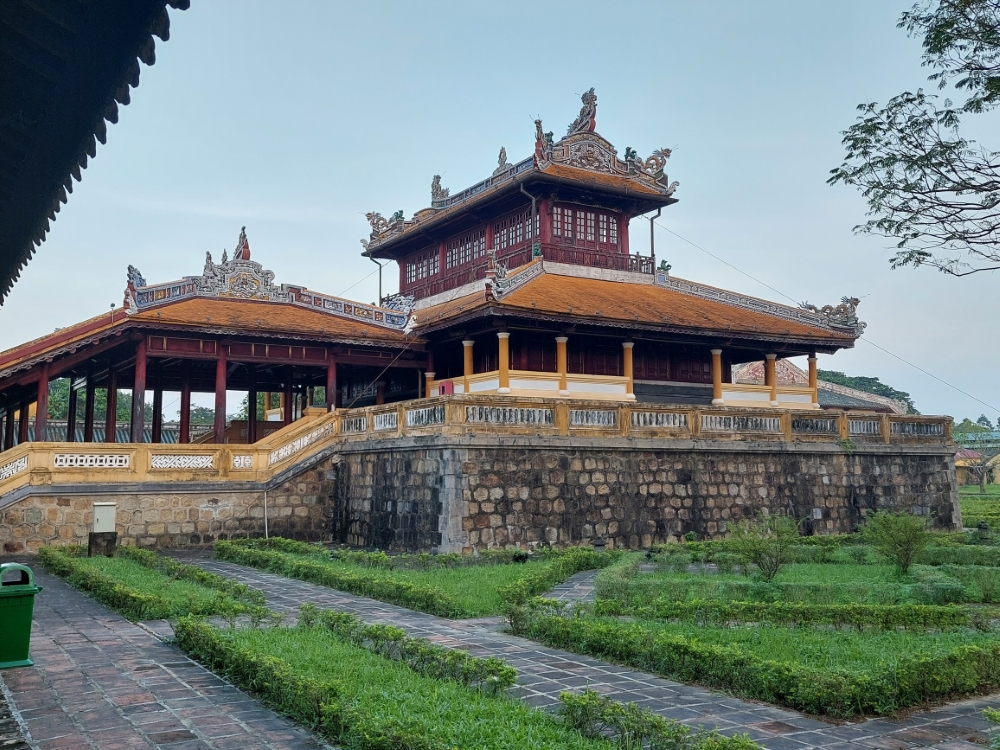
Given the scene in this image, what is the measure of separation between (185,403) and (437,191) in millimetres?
13225

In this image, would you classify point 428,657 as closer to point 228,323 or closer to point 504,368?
point 504,368

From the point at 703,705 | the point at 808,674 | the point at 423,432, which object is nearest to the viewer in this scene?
the point at 808,674

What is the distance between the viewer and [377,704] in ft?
22.4

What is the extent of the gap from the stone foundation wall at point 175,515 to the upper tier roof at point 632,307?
6.86m

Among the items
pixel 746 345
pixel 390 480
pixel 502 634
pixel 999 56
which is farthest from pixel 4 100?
pixel 746 345

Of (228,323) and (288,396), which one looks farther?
(288,396)

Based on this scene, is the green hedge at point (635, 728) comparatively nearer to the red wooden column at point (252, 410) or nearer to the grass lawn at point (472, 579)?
the grass lawn at point (472, 579)

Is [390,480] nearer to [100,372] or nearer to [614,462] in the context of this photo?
[614,462]

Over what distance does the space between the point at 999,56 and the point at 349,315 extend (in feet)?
65.9

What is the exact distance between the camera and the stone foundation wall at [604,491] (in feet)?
63.1

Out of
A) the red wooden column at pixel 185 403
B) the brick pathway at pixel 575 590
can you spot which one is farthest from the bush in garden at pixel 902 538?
the red wooden column at pixel 185 403

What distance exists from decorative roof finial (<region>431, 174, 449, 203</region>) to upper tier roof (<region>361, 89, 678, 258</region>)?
142mm

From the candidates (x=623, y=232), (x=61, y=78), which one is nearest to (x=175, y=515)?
(x=61, y=78)

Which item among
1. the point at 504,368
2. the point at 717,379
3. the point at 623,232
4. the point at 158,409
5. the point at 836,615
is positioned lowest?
the point at 836,615
